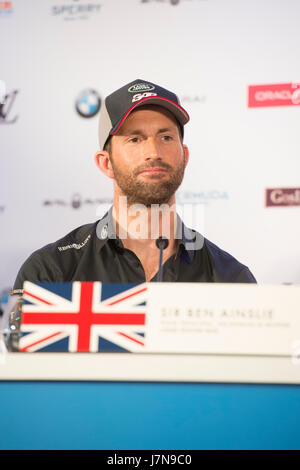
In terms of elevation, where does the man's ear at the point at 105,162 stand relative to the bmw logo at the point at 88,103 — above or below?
below

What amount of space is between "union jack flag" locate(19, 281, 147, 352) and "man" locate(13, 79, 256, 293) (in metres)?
0.83

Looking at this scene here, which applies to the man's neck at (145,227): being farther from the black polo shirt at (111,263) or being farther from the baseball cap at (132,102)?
the baseball cap at (132,102)

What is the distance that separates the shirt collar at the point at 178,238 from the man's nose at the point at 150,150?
229mm

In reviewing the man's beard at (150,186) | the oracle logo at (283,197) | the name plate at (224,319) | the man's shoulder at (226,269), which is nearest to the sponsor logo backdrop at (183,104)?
the oracle logo at (283,197)

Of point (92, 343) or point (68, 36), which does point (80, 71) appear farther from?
point (92, 343)

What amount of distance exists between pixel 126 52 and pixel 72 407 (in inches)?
76.8

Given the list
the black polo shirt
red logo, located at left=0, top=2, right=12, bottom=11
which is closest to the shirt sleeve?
the black polo shirt

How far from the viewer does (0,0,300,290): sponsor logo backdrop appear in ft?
6.73

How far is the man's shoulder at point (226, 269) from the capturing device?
151 cm

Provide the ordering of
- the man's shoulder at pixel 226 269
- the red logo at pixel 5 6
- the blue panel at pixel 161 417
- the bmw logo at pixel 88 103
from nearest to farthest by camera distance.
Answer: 1. the blue panel at pixel 161 417
2. the man's shoulder at pixel 226 269
3. the bmw logo at pixel 88 103
4. the red logo at pixel 5 6

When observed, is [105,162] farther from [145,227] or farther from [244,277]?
[244,277]

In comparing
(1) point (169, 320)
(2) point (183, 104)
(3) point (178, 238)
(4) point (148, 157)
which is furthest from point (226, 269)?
(1) point (169, 320)

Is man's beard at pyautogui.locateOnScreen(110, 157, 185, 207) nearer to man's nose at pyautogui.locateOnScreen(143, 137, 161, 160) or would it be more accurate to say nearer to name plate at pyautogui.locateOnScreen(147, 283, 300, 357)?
man's nose at pyautogui.locateOnScreen(143, 137, 161, 160)

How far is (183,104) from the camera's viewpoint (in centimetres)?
212
